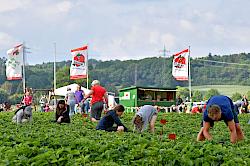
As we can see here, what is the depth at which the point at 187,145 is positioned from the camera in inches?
293

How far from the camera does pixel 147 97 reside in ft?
130

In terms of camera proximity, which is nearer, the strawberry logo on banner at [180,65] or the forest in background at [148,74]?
the strawberry logo on banner at [180,65]

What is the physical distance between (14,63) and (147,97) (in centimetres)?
1072

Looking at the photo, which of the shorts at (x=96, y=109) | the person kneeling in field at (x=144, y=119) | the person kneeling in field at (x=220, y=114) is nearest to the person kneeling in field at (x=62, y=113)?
the shorts at (x=96, y=109)

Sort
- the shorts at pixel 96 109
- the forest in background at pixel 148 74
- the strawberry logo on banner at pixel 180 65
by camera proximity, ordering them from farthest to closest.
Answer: the forest in background at pixel 148 74
the strawberry logo on banner at pixel 180 65
the shorts at pixel 96 109

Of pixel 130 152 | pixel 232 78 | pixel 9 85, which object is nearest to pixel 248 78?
pixel 232 78

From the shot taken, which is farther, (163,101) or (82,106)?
(163,101)

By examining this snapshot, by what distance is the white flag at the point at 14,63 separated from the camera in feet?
113

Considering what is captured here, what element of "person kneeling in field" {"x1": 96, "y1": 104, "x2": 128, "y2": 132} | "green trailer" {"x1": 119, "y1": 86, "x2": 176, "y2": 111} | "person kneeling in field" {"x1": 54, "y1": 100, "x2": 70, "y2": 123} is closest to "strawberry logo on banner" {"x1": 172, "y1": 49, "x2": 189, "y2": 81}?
"green trailer" {"x1": 119, "y1": 86, "x2": 176, "y2": 111}

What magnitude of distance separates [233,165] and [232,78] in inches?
4332

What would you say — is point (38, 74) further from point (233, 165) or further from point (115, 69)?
point (233, 165)

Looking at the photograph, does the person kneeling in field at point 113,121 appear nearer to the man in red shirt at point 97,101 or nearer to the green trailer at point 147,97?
the man in red shirt at point 97,101

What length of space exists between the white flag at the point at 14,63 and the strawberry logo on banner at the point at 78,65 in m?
3.79

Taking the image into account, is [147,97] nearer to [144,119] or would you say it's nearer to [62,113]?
[62,113]
